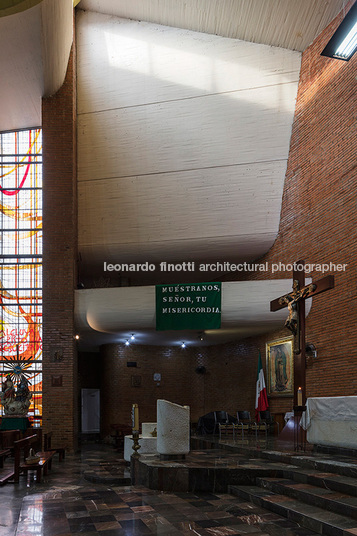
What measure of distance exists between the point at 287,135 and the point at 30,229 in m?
7.31

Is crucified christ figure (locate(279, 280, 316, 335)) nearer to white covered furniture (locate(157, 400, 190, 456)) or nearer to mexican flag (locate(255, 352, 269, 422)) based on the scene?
Result: white covered furniture (locate(157, 400, 190, 456))

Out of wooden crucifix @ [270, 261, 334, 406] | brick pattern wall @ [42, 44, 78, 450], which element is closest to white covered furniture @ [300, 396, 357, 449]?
wooden crucifix @ [270, 261, 334, 406]

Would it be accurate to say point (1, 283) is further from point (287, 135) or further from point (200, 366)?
point (287, 135)

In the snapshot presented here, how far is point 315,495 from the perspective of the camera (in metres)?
5.13

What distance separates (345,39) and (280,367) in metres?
8.06

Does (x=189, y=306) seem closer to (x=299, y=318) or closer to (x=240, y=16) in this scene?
(x=299, y=318)

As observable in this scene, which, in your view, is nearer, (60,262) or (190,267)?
(60,262)

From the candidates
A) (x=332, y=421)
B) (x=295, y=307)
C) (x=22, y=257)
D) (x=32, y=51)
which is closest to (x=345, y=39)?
(x=295, y=307)

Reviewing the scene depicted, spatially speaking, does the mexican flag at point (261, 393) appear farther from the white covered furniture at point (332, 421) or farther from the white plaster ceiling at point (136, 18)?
the white plaster ceiling at point (136, 18)

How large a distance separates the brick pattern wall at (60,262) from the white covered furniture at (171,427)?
197 inches

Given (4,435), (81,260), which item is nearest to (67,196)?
(81,260)

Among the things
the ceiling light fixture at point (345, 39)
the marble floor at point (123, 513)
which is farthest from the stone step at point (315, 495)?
the ceiling light fixture at point (345, 39)

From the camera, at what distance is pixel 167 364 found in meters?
17.7

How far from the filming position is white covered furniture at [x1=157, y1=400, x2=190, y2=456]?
747cm
